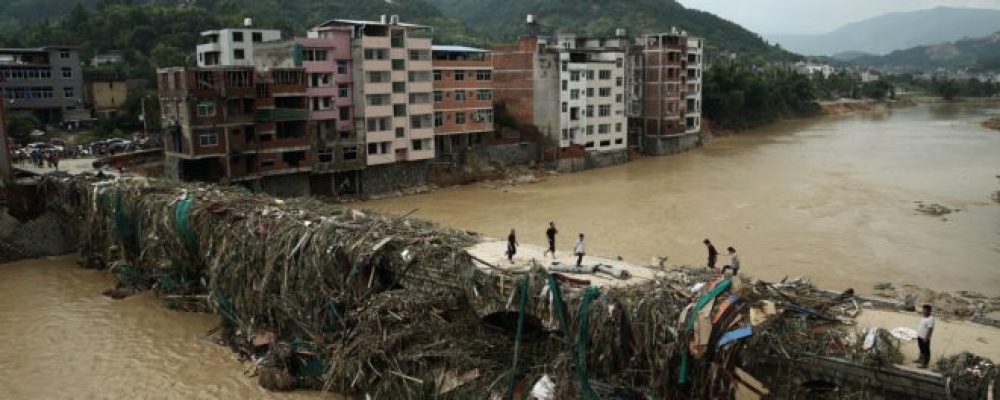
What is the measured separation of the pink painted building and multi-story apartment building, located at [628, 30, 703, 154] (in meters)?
25.4

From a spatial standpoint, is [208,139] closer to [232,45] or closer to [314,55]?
[314,55]

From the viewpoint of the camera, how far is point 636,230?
28250 mm

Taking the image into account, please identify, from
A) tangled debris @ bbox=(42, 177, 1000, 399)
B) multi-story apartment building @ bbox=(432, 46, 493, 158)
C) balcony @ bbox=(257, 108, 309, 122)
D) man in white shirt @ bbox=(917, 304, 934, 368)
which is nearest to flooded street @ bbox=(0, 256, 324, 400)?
tangled debris @ bbox=(42, 177, 1000, 399)

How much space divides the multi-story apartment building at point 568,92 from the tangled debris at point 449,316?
29249 mm

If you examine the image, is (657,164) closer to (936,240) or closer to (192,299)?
(936,240)

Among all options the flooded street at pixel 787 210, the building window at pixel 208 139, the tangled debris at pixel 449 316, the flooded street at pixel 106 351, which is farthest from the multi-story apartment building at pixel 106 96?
the tangled debris at pixel 449 316

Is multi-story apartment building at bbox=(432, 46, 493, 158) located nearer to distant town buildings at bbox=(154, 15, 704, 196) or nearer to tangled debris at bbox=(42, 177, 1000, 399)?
distant town buildings at bbox=(154, 15, 704, 196)

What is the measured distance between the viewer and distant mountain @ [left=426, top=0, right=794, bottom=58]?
408 ft

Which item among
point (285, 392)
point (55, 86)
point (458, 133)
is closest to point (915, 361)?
point (285, 392)

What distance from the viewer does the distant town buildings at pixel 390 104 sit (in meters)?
30.8

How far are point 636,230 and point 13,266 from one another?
21627mm

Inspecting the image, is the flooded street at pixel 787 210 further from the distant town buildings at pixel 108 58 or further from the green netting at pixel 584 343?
the distant town buildings at pixel 108 58

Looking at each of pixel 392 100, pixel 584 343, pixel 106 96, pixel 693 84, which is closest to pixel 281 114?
pixel 392 100

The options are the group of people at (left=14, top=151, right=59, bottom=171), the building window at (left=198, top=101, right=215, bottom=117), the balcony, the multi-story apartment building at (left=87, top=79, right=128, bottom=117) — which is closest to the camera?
the building window at (left=198, top=101, right=215, bottom=117)
